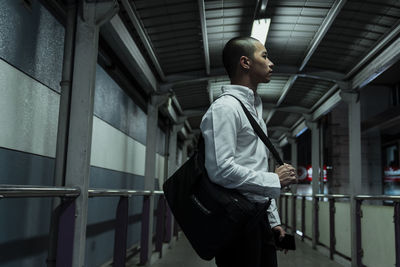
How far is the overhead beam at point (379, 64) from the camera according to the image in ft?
13.7

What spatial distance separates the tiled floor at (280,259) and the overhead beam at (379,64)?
2.53 meters

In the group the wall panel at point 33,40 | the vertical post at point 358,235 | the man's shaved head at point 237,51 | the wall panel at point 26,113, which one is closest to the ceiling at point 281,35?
the wall panel at point 33,40

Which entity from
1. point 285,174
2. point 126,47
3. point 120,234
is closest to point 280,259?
point 120,234

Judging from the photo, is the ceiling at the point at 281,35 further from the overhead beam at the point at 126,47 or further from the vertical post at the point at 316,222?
the vertical post at the point at 316,222

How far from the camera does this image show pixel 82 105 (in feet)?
9.57

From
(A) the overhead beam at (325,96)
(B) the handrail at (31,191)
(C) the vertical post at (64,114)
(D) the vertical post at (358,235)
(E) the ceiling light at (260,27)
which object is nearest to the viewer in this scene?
(B) the handrail at (31,191)

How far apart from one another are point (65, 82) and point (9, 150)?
64cm

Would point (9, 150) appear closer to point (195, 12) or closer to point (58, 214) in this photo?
point (58, 214)

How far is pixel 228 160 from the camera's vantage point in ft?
3.88

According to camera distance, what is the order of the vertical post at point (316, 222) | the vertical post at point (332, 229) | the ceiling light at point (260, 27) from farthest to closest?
the vertical post at point (316, 222)
the vertical post at point (332, 229)
the ceiling light at point (260, 27)

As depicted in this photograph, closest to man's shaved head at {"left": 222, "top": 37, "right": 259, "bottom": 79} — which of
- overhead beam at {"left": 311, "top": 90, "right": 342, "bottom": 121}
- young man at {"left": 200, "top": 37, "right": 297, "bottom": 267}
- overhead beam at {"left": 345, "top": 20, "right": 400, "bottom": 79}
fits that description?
young man at {"left": 200, "top": 37, "right": 297, "bottom": 267}

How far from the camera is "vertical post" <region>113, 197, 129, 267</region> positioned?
3439 mm

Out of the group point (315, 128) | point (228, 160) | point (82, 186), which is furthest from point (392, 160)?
point (228, 160)

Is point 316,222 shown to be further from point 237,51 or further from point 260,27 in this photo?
point 237,51
